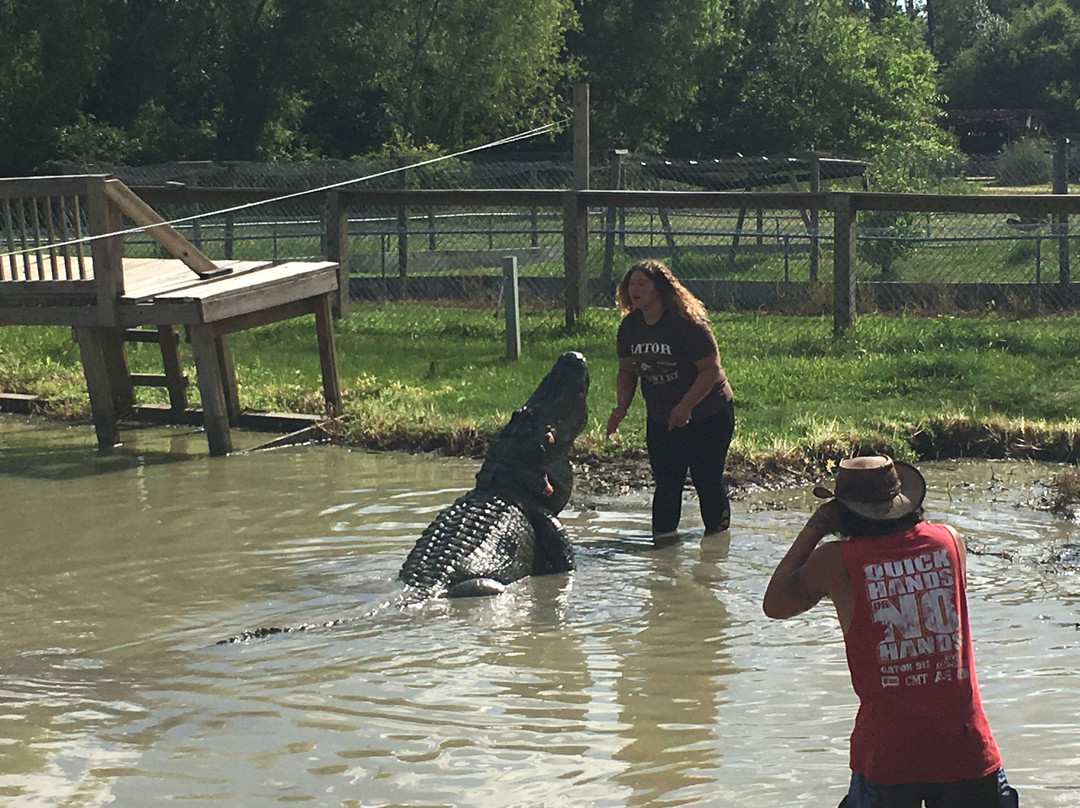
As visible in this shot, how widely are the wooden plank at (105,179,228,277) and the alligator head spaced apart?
10.0 ft

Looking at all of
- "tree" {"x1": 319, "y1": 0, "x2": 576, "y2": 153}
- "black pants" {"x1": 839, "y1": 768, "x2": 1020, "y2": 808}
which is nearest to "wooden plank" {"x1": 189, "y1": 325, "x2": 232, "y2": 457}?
"black pants" {"x1": 839, "y1": 768, "x2": 1020, "y2": 808}

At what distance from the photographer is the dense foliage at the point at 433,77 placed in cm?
3394

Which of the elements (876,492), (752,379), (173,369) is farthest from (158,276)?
(876,492)

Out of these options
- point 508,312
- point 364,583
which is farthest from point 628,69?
point 364,583

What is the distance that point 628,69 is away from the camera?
130ft

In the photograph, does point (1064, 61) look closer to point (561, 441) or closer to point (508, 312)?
point (508, 312)

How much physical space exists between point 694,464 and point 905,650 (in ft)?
13.8

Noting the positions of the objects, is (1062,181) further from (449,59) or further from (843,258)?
(449,59)

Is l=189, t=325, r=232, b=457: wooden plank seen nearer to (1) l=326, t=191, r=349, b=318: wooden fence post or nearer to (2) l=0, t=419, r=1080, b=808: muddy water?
(2) l=0, t=419, r=1080, b=808: muddy water

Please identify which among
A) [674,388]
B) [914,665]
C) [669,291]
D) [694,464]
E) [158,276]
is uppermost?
[158,276]

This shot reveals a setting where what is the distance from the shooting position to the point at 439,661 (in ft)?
18.6

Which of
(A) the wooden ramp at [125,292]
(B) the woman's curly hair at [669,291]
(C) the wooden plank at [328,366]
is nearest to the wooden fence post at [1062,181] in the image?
(C) the wooden plank at [328,366]

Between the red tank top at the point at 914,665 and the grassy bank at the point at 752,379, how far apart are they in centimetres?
543

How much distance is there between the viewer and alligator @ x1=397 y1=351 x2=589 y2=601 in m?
6.76
